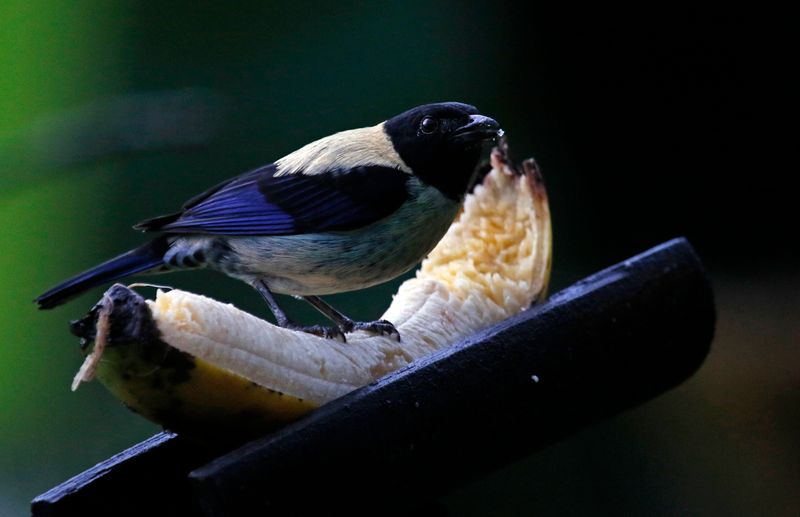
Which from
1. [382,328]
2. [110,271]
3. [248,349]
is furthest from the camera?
[110,271]

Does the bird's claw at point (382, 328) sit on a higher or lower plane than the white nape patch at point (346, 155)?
lower

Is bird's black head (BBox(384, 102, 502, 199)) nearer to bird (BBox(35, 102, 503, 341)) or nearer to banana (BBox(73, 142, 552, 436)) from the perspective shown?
bird (BBox(35, 102, 503, 341))

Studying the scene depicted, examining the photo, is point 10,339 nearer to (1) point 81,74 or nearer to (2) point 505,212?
(1) point 81,74

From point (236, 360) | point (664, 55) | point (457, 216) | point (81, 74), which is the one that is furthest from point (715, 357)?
point (236, 360)

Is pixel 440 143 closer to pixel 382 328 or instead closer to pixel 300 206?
pixel 300 206

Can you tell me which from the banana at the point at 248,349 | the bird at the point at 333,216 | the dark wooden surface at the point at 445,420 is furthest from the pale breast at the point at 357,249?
the dark wooden surface at the point at 445,420

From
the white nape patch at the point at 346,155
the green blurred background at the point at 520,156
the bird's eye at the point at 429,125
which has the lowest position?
the green blurred background at the point at 520,156

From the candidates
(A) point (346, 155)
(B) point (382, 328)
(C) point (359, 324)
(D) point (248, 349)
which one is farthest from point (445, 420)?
(A) point (346, 155)

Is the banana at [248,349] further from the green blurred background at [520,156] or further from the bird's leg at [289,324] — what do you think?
the green blurred background at [520,156]
